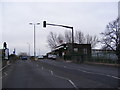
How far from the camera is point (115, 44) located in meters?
72.8

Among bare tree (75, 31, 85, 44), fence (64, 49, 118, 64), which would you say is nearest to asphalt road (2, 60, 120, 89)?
fence (64, 49, 118, 64)

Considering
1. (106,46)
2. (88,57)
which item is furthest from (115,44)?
(88,57)

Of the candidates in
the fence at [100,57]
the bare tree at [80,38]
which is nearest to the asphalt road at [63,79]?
the fence at [100,57]

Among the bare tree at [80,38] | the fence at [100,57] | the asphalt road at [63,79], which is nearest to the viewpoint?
the asphalt road at [63,79]

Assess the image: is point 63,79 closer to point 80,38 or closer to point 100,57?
point 100,57

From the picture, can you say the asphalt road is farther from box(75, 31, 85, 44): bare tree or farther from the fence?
box(75, 31, 85, 44): bare tree

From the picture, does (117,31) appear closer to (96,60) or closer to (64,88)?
(96,60)

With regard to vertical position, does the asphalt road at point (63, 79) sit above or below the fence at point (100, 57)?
below

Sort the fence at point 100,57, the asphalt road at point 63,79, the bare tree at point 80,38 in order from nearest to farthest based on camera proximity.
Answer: the asphalt road at point 63,79 → the fence at point 100,57 → the bare tree at point 80,38

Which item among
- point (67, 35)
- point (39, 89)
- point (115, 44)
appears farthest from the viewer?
point (67, 35)

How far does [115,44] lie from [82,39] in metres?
44.6

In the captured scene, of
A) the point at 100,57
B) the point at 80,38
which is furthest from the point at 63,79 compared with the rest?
the point at 80,38

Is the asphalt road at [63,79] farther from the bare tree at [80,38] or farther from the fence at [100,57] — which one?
the bare tree at [80,38]

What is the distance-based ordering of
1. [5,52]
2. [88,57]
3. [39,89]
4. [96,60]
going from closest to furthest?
[39,89]
[96,60]
[88,57]
[5,52]
